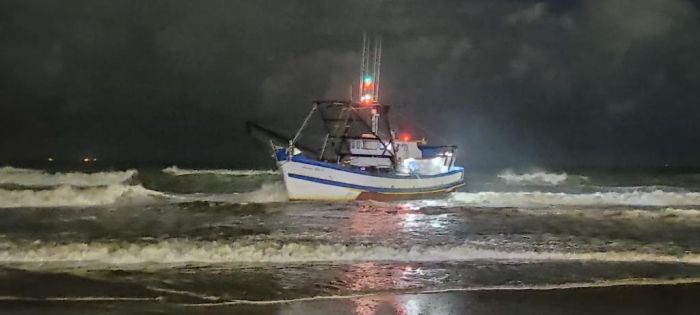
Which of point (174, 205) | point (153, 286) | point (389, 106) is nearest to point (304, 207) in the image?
point (174, 205)

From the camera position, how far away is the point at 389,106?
95.5 ft

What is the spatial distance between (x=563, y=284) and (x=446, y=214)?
11.3 m

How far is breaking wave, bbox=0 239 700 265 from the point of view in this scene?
12.5 metres

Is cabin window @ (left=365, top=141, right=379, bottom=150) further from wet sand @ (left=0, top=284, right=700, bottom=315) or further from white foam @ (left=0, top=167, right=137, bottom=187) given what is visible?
Answer: white foam @ (left=0, top=167, right=137, bottom=187)

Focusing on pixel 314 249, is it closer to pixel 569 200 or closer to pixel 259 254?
pixel 259 254

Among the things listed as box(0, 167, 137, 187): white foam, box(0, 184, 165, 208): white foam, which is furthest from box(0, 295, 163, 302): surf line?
box(0, 167, 137, 187): white foam

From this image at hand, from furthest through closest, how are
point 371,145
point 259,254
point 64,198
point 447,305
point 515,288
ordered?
point 371,145, point 64,198, point 259,254, point 515,288, point 447,305

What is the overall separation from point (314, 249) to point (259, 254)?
1190 millimetres

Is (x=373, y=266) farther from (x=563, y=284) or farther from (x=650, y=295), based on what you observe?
(x=650, y=295)

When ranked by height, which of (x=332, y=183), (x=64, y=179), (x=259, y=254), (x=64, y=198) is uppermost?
(x=64, y=179)

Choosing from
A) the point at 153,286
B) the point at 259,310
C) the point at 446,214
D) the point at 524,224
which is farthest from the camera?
the point at 446,214

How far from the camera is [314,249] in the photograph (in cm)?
1346

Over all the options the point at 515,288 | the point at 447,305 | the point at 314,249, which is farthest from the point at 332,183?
the point at 447,305

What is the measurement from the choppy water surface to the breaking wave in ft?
0.13
